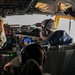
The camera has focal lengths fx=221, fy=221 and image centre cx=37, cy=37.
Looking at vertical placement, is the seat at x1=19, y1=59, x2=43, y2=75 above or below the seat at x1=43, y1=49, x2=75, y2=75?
above

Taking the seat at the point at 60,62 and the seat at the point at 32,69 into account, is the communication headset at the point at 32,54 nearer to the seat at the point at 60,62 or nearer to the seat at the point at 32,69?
the seat at the point at 32,69

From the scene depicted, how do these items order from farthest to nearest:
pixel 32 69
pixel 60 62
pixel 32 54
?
pixel 60 62, pixel 32 54, pixel 32 69

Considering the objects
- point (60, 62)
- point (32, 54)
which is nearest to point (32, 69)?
point (32, 54)

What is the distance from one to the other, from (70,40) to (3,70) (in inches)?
25.9

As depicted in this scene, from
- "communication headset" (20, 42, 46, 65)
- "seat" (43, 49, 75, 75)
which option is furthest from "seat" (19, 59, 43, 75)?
"seat" (43, 49, 75, 75)

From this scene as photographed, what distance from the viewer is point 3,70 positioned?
183 cm

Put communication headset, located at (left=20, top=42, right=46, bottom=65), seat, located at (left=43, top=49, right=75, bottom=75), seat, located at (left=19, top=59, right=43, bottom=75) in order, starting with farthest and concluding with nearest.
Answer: seat, located at (left=43, top=49, right=75, bottom=75)
communication headset, located at (left=20, top=42, right=46, bottom=65)
seat, located at (left=19, top=59, right=43, bottom=75)

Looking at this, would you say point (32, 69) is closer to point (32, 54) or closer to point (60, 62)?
point (32, 54)

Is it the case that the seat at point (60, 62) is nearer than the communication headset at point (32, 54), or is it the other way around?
the communication headset at point (32, 54)

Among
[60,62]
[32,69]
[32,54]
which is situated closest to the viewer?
[32,69]

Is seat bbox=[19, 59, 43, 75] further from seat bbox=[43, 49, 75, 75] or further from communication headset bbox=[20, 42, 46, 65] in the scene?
Result: seat bbox=[43, 49, 75, 75]

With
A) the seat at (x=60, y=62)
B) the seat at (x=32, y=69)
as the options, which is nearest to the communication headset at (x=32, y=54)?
the seat at (x=32, y=69)

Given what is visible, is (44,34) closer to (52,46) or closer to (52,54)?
(52,46)

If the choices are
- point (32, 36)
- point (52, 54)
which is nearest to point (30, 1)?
point (52, 54)
